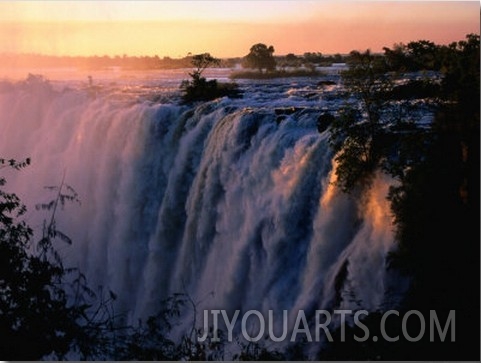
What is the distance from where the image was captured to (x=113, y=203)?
20625mm

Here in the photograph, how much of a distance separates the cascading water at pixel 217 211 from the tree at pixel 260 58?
60.9 ft

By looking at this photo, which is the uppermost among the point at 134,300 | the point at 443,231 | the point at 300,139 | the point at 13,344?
the point at 300,139

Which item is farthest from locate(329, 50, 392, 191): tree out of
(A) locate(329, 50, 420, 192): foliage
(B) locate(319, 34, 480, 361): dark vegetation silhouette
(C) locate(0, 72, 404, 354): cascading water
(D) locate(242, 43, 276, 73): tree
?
(D) locate(242, 43, 276, 73): tree

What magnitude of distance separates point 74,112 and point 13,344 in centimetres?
1936

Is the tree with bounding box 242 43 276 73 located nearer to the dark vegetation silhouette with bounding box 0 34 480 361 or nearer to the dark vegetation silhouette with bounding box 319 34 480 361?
the dark vegetation silhouette with bounding box 0 34 480 361

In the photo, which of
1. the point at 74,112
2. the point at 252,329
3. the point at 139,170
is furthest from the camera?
the point at 74,112

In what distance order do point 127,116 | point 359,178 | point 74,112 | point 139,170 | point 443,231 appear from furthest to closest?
1. point 74,112
2. point 127,116
3. point 139,170
4. point 359,178
5. point 443,231

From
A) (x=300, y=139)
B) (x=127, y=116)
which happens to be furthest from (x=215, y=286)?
(x=127, y=116)

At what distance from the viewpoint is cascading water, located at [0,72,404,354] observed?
11.7 m

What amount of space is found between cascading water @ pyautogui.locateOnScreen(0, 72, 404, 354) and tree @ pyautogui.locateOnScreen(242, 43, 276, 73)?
60.9 ft

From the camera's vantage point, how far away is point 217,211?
1575cm

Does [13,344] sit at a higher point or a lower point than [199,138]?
lower

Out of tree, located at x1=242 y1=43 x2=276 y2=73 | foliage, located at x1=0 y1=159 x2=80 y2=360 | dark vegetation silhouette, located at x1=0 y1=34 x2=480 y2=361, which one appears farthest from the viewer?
tree, located at x1=242 y1=43 x2=276 y2=73

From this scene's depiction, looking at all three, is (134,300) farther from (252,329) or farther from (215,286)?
(252,329)
